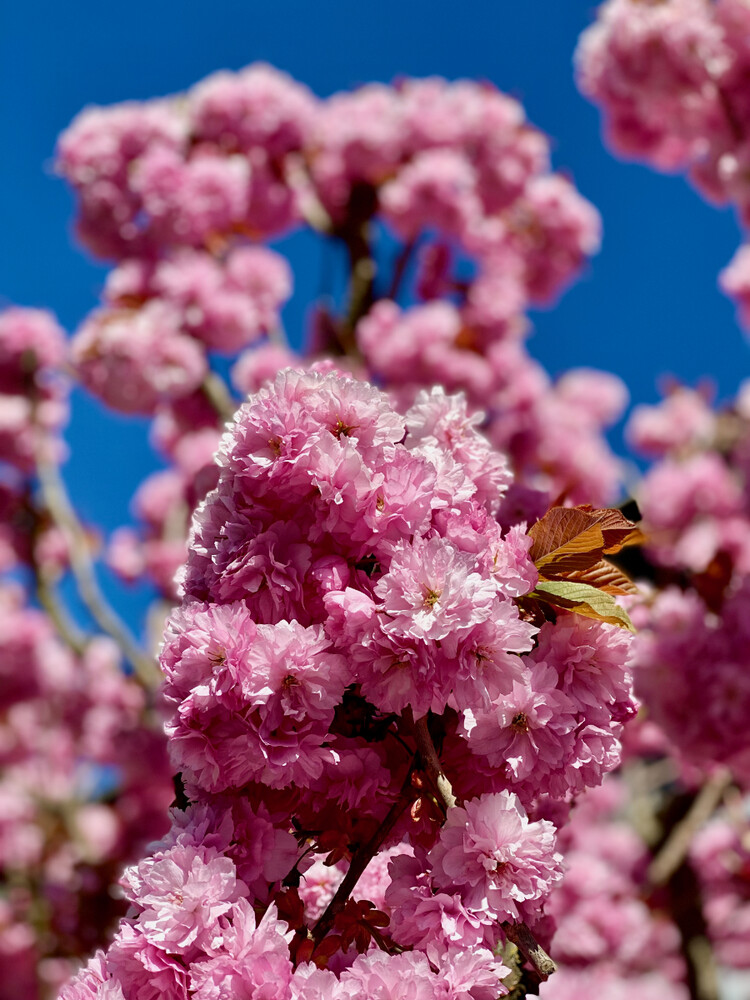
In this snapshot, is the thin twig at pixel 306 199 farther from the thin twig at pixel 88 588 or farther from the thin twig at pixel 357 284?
the thin twig at pixel 88 588

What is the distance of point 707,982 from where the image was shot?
475cm

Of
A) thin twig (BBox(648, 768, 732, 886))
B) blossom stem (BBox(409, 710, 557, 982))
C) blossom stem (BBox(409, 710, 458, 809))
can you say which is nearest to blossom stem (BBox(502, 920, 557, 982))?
blossom stem (BBox(409, 710, 557, 982))

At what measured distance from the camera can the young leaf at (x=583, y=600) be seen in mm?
1306

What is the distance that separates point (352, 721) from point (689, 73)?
3720mm

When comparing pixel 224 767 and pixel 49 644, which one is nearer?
pixel 224 767

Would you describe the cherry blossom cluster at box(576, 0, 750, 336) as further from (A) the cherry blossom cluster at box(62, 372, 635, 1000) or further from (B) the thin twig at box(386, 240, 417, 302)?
(A) the cherry blossom cluster at box(62, 372, 635, 1000)

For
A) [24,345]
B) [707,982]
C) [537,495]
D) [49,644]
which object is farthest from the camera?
[49,644]

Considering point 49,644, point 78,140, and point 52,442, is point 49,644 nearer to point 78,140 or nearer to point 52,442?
point 52,442

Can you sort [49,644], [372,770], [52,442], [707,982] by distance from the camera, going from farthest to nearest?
1. [49,644]
2. [52,442]
3. [707,982]
4. [372,770]

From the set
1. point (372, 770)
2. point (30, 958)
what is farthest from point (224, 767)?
point (30, 958)

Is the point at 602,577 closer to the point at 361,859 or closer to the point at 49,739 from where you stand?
Answer: the point at 361,859

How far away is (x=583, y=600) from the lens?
132 centimetres

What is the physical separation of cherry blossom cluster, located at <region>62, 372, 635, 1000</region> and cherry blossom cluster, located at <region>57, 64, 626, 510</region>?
10.6 feet

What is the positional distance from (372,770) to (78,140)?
4.83 metres
